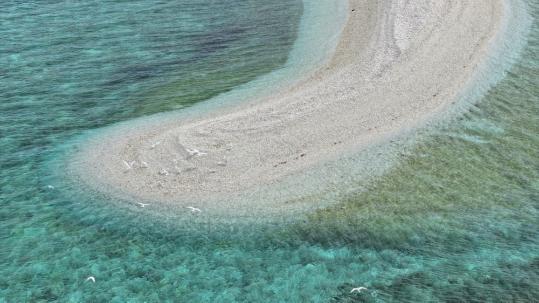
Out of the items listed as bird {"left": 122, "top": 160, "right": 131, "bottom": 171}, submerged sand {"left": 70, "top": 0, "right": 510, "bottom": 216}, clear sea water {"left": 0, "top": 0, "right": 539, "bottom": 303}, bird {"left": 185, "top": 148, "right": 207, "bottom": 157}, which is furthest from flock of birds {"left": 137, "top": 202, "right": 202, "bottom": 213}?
bird {"left": 185, "top": 148, "right": 207, "bottom": 157}

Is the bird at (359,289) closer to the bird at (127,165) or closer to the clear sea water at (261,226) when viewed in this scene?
the clear sea water at (261,226)

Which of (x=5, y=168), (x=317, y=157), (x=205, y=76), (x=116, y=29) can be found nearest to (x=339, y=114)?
(x=317, y=157)

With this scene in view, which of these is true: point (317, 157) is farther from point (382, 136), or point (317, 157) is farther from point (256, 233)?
point (256, 233)

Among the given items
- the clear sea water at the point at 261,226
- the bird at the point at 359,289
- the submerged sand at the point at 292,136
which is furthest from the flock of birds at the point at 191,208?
the bird at the point at 359,289

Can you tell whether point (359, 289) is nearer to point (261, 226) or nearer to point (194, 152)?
point (261, 226)

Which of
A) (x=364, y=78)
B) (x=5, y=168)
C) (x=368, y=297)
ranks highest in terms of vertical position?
(x=364, y=78)

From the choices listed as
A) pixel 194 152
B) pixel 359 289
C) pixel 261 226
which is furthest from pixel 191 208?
pixel 359 289
